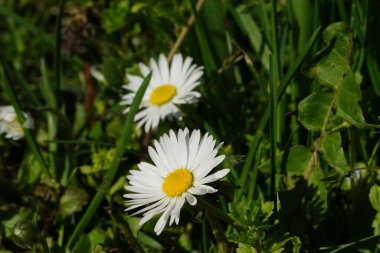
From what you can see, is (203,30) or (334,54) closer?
(334,54)

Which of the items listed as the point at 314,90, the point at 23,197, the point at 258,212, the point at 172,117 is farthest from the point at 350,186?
the point at 23,197

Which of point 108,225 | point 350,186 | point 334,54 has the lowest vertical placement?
point 108,225

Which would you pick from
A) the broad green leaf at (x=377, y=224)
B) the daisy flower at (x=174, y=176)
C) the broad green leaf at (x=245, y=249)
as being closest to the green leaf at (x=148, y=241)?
the daisy flower at (x=174, y=176)

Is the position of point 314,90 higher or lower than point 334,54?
lower

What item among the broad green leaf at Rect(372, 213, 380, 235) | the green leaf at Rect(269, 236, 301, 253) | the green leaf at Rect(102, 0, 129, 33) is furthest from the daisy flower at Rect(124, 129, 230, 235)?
the green leaf at Rect(102, 0, 129, 33)

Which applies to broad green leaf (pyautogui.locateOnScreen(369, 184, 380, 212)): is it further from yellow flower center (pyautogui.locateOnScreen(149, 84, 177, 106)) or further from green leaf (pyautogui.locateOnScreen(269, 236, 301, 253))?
yellow flower center (pyautogui.locateOnScreen(149, 84, 177, 106))

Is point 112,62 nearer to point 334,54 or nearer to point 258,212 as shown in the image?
point 334,54

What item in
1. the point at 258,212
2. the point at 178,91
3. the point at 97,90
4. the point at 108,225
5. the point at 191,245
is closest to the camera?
the point at 258,212
